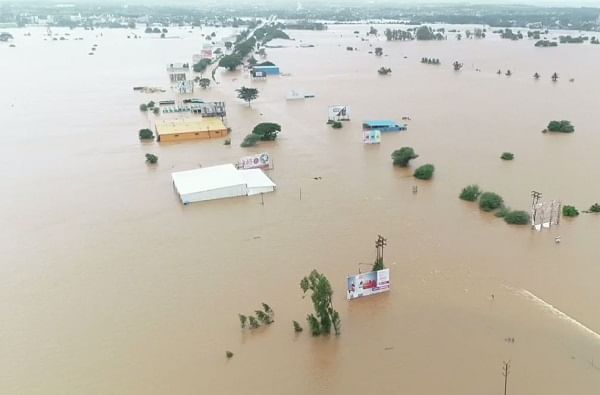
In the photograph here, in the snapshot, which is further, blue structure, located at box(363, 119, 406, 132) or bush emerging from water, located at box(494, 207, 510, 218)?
blue structure, located at box(363, 119, 406, 132)

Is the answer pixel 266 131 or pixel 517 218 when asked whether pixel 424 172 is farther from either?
pixel 266 131

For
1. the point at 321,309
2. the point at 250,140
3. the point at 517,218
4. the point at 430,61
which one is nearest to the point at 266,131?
the point at 250,140

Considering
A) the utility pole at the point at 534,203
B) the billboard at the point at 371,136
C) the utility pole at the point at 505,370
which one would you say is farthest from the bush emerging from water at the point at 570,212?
the billboard at the point at 371,136

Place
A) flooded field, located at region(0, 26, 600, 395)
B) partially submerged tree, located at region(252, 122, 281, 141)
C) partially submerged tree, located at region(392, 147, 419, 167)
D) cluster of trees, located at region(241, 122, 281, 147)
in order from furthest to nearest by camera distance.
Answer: partially submerged tree, located at region(252, 122, 281, 141) < cluster of trees, located at region(241, 122, 281, 147) < partially submerged tree, located at region(392, 147, 419, 167) < flooded field, located at region(0, 26, 600, 395)

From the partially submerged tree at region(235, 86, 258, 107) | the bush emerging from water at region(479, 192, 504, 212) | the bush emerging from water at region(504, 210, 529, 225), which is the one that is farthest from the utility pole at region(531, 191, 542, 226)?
the partially submerged tree at region(235, 86, 258, 107)

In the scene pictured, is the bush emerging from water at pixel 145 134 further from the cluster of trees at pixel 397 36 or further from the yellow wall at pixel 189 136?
the cluster of trees at pixel 397 36

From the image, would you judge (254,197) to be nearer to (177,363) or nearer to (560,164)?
(177,363)

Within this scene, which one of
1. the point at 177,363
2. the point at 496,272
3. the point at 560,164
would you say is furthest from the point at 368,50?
the point at 177,363

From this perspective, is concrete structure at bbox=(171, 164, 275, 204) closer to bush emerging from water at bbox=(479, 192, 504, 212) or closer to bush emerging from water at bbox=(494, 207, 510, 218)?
bush emerging from water at bbox=(479, 192, 504, 212)
